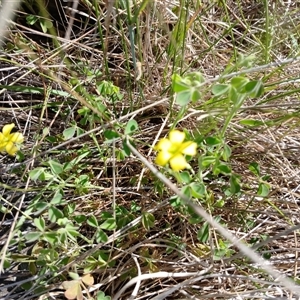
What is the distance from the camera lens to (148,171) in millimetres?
1235

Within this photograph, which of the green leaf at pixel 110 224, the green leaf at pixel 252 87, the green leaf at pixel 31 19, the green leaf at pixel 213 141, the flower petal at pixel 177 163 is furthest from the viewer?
the green leaf at pixel 31 19

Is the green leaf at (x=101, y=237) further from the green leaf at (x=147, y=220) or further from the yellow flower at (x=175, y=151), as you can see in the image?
the yellow flower at (x=175, y=151)

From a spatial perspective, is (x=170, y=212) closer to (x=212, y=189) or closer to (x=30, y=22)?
(x=212, y=189)

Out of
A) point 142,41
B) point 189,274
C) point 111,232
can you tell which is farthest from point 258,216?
point 142,41

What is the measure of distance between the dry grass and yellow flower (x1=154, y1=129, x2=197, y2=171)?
0.86ft

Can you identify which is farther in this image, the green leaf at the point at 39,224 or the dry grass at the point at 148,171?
the dry grass at the point at 148,171

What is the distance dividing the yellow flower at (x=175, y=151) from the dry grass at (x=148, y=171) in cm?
26

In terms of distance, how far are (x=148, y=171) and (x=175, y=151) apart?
1.56 ft

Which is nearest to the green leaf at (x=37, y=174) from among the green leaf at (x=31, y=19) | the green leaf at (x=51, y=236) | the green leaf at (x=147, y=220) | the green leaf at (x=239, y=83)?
the green leaf at (x=51, y=236)

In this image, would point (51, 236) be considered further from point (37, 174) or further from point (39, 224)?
Answer: point (37, 174)

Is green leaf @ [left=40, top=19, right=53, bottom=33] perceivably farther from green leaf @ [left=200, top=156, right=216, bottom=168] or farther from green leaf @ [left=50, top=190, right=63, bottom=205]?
green leaf @ [left=200, top=156, right=216, bottom=168]

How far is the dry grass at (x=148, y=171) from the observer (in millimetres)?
1140

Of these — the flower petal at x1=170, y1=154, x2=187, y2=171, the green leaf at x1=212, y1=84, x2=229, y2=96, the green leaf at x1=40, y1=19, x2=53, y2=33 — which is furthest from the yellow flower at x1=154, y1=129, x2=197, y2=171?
the green leaf at x1=40, y1=19, x2=53, y2=33

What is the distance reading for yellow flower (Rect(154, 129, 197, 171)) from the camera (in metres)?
0.74
